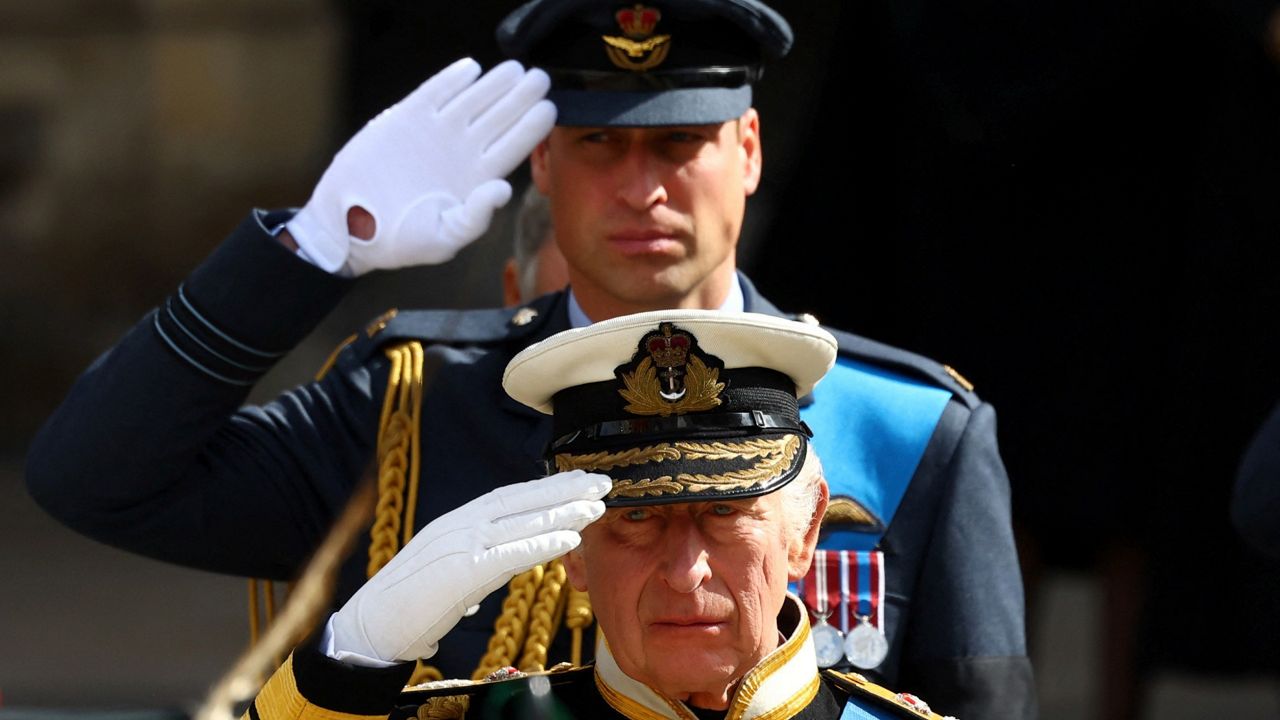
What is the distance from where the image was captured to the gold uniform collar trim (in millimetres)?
2809

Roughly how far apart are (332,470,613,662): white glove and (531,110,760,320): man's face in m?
0.69

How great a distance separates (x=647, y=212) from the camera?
11.0 ft

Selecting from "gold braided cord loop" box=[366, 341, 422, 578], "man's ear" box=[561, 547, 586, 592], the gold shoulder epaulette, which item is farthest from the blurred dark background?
"man's ear" box=[561, 547, 586, 592]

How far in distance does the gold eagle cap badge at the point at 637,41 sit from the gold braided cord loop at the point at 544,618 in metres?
0.70

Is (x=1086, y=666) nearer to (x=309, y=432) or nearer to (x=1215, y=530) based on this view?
(x=1215, y=530)

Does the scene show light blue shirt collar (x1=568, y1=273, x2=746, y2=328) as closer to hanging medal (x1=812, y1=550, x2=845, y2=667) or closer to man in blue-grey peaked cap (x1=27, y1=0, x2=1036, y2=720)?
man in blue-grey peaked cap (x1=27, y1=0, x2=1036, y2=720)

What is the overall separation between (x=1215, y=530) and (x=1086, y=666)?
1.72 metres

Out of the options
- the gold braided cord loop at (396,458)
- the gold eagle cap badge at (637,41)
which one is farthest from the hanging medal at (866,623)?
the gold eagle cap badge at (637,41)

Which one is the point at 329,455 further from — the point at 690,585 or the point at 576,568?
the point at 690,585

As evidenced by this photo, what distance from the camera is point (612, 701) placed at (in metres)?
2.86

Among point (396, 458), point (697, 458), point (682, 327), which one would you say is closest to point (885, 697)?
point (697, 458)

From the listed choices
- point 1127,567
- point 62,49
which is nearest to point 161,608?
point 62,49

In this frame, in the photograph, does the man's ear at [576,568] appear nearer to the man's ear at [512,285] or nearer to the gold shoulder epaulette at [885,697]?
the gold shoulder epaulette at [885,697]

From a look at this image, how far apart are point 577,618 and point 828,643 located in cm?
34
